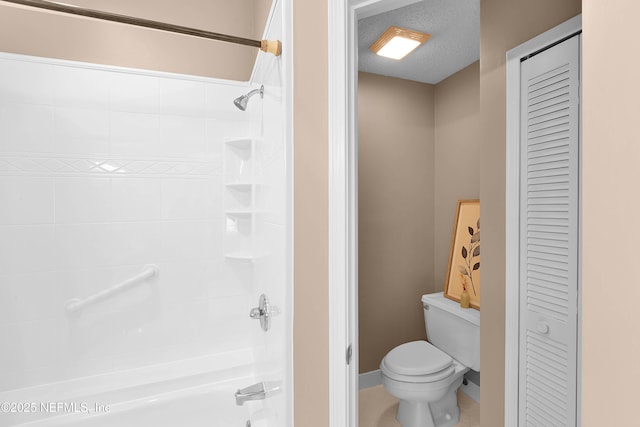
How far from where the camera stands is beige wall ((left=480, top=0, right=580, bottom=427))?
1359 mm

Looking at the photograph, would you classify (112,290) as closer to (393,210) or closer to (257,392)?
(257,392)

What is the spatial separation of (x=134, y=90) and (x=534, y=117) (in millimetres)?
1871

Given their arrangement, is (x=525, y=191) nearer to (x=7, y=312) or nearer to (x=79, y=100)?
(x=79, y=100)

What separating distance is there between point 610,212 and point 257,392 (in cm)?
126

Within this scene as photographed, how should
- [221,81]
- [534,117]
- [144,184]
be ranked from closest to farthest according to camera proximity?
[534,117] < [144,184] < [221,81]

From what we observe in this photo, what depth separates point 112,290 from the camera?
1674 mm

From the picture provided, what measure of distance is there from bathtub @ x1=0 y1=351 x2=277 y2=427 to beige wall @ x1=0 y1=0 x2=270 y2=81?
1625 millimetres

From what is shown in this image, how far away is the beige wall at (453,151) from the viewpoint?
232cm

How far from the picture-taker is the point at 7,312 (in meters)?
1.53

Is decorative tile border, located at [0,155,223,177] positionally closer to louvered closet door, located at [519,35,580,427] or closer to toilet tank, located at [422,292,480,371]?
louvered closet door, located at [519,35,580,427]

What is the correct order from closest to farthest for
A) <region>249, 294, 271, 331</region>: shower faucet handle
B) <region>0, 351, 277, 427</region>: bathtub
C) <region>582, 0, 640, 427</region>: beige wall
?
<region>582, 0, 640, 427</region>: beige wall
<region>249, 294, 271, 331</region>: shower faucet handle
<region>0, 351, 277, 427</region>: bathtub

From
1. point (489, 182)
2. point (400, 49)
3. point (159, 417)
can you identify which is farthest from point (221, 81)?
point (159, 417)

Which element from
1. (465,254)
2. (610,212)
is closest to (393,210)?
(465,254)

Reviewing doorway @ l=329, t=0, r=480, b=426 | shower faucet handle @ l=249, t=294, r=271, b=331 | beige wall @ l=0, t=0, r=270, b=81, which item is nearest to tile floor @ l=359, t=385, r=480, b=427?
shower faucet handle @ l=249, t=294, r=271, b=331
